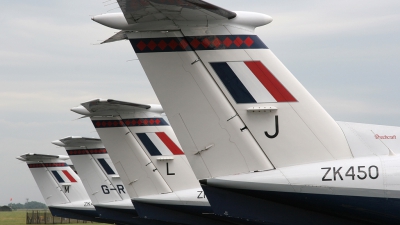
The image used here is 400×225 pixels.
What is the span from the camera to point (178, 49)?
9.39 m

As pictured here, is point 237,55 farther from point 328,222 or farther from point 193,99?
point 328,222

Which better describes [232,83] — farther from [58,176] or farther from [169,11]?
[58,176]

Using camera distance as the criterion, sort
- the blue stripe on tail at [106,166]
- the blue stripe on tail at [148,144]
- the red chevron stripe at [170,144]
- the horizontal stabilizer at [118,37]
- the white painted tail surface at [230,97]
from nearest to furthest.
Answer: the white painted tail surface at [230,97], the horizontal stabilizer at [118,37], the red chevron stripe at [170,144], the blue stripe on tail at [148,144], the blue stripe on tail at [106,166]

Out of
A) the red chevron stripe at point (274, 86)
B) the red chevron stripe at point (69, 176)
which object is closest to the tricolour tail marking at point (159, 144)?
the red chevron stripe at point (274, 86)

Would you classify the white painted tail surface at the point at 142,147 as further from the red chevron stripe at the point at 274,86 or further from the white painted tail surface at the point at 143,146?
the red chevron stripe at the point at 274,86

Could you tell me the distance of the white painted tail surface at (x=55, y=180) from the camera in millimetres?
35062

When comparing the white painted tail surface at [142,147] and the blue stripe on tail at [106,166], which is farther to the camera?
the blue stripe on tail at [106,166]

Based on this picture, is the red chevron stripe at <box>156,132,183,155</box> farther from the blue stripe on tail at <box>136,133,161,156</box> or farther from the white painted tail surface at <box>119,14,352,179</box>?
the white painted tail surface at <box>119,14,352,179</box>

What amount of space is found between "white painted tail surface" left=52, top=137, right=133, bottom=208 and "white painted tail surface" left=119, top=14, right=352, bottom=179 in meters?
17.3

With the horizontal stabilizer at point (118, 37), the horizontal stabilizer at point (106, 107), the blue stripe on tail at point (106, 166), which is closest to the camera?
the horizontal stabilizer at point (118, 37)

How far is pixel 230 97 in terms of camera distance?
30.7ft

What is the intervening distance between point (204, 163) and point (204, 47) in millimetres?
1651

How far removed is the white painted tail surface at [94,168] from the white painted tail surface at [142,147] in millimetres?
6863

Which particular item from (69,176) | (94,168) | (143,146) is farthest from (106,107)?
(69,176)
